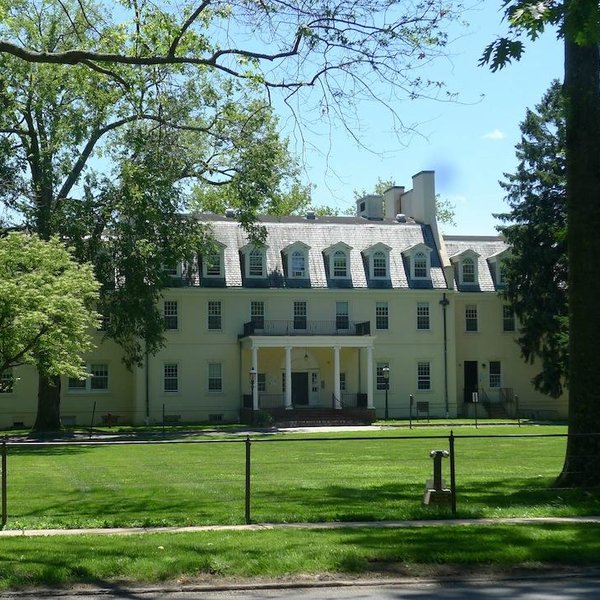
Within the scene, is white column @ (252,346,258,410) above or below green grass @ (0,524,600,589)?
above

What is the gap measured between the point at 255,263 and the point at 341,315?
582 centimetres

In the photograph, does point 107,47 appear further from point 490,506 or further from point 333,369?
point 333,369

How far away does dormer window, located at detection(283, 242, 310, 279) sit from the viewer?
186 ft

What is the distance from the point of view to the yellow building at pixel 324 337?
54.2 m

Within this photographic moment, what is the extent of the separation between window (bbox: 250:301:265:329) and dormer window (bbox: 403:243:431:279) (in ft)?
30.4

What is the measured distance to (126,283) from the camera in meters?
43.4

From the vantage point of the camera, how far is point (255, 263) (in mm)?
56344

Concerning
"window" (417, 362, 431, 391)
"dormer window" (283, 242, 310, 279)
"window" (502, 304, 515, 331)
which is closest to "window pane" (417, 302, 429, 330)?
"window" (417, 362, 431, 391)

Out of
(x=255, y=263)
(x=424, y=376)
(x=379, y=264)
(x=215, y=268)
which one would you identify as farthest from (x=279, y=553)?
(x=379, y=264)

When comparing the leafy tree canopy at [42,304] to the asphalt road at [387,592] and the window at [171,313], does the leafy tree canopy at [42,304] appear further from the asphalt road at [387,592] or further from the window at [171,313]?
the asphalt road at [387,592]

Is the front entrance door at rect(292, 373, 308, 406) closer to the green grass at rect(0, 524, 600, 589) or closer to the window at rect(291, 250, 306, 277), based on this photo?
the window at rect(291, 250, 306, 277)

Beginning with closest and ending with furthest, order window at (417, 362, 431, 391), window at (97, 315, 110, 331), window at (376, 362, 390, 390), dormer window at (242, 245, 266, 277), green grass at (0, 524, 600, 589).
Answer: green grass at (0, 524, 600, 589)
window at (97, 315, 110, 331)
dormer window at (242, 245, 266, 277)
window at (376, 362, 390, 390)
window at (417, 362, 431, 391)

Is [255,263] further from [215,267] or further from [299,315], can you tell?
[299,315]

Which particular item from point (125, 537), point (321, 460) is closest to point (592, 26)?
point (125, 537)
